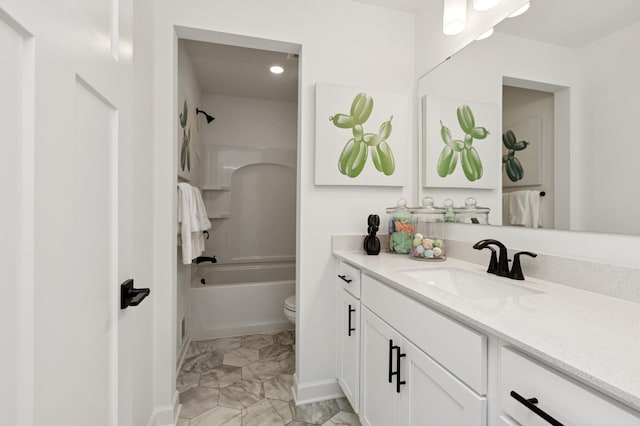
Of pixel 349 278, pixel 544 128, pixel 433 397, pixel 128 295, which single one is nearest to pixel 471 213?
pixel 544 128

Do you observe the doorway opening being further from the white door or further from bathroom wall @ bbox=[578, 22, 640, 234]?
bathroom wall @ bbox=[578, 22, 640, 234]

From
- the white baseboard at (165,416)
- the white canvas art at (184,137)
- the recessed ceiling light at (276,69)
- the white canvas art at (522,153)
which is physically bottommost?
the white baseboard at (165,416)

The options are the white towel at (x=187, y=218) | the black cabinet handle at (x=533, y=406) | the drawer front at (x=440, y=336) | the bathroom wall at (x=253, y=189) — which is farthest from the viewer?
the bathroom wall at (x=253, y=189)

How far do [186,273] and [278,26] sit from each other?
1.99 meters

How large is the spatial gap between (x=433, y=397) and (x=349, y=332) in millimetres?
707

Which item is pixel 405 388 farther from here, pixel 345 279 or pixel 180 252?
pixel 180 252

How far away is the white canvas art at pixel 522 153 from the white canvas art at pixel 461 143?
0.05 meters

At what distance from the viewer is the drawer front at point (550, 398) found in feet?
1.61

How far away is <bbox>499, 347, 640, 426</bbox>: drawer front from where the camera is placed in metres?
0.49

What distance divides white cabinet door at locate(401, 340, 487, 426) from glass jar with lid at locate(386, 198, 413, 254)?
0.78 metres

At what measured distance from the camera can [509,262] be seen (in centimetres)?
126

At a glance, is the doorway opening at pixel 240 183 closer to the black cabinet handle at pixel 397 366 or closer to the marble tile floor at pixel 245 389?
the marble tile floor at pixel 245 389

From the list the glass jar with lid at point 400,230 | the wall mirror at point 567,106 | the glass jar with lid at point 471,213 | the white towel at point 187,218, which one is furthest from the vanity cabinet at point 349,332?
the white towel at point 187,218

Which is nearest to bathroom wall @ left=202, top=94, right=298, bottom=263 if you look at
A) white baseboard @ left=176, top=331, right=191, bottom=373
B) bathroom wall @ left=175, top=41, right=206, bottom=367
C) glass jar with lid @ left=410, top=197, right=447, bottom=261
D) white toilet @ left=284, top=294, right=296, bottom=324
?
bathroom wall @ left=175, top=41, right=206, bottom=367
